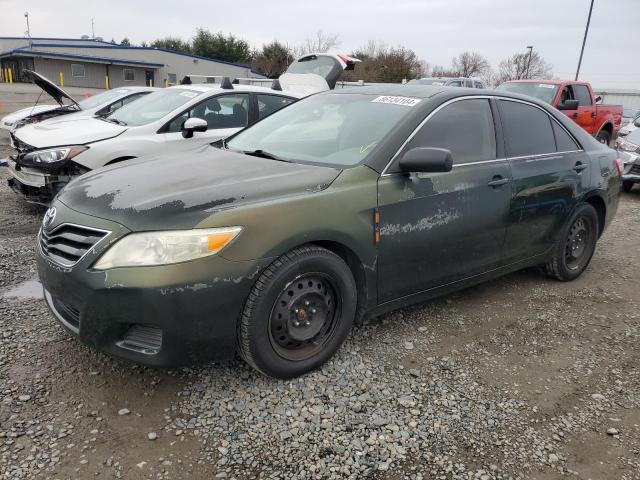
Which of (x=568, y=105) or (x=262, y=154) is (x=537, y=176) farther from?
(x=568, y=105)

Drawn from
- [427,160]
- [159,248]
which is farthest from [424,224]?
[159,248]

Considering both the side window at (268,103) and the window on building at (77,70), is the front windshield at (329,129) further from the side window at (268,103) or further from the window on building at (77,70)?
the window on building at (77,70)

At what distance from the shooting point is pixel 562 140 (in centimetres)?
440

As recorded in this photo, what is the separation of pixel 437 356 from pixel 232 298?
1472mm

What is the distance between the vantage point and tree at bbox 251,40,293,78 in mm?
53125

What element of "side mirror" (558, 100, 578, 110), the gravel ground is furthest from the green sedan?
"side mirror" (558, 100, 578, 110)

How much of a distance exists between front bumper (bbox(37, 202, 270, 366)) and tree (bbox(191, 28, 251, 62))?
5921 cm

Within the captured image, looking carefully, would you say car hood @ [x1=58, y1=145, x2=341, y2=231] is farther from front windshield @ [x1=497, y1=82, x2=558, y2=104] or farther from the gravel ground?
front windshield @ [x1=497, y1=82, x2=558, y2=104]

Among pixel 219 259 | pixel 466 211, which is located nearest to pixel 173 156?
pixel 219 259

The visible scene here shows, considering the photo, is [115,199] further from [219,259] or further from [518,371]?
[518,371]

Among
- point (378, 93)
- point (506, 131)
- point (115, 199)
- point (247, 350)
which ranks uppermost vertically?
point (378, 93)

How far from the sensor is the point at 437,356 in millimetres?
3307

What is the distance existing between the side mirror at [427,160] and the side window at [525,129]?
3.62 ft

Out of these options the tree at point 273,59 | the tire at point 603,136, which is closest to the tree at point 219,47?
the tree at point 273,59
